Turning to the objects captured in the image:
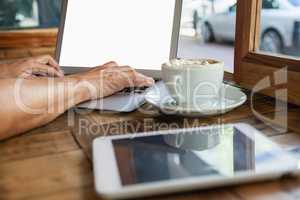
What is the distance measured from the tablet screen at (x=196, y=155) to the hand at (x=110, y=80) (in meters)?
0.28

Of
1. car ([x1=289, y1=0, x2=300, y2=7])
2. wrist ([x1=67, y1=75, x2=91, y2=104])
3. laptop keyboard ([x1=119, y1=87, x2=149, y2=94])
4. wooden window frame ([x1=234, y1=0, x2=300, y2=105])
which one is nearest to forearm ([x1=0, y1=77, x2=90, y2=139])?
wrist ([x1=67, y1=75, x2=91, y2=104])

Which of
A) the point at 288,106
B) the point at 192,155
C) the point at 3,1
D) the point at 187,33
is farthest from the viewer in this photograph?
the point at 3,1

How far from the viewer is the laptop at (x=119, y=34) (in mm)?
895

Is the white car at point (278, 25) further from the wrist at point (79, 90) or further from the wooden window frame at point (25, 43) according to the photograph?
the wooden window frame at point (25, 43)

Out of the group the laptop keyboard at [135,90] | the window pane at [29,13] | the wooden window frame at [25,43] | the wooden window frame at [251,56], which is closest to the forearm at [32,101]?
the laptop keyboard at [135,90]

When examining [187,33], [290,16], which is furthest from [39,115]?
[187,33]

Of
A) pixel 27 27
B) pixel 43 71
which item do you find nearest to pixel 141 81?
pixel 43 71

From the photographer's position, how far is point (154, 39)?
905 millimetres

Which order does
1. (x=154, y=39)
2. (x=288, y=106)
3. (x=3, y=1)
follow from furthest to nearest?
(x=3, y=1) → (x=154, y=39) → (x=288, y=106)

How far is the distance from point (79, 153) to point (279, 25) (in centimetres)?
78

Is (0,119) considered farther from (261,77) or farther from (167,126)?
(261,77)

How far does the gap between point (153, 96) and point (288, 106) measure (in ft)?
0.94

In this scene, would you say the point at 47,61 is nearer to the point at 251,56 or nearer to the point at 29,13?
the point at 251,56

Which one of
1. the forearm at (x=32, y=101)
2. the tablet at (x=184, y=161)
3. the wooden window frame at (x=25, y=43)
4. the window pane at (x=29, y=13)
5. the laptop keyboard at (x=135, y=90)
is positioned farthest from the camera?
the window pane at (x=29, y=13)
